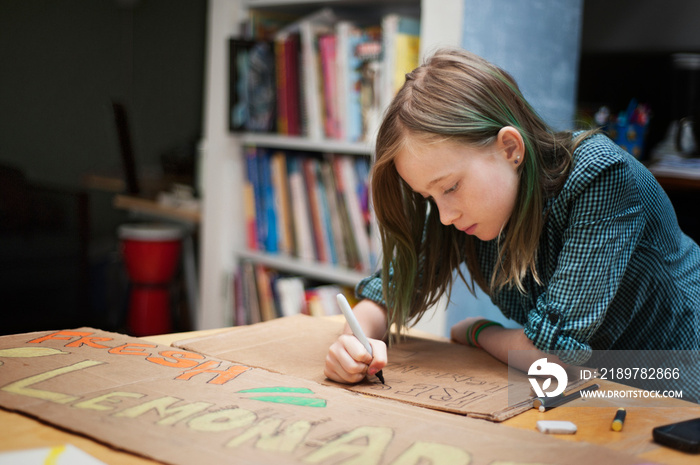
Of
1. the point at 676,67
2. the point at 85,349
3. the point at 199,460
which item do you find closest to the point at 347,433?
the point at 199,460

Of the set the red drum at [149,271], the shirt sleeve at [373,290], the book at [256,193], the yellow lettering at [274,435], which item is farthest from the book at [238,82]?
the yellow lettering at [274,435]

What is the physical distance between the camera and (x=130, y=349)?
94 centimetres

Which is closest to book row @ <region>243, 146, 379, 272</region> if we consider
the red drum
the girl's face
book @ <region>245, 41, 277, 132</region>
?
book @ <region>245, 41, 277, 132</region>

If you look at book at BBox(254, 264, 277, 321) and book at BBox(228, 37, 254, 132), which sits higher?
book at BBox(228, 37, 254, 132)

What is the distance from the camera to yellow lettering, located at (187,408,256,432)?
2.19 ft

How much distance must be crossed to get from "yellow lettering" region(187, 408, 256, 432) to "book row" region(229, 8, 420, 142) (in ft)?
4.30

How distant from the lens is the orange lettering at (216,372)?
2.72 ft

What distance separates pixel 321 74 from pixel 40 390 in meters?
1.53

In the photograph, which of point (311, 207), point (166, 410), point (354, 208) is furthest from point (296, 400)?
point (311, 207)

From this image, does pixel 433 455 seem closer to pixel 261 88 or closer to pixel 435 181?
pixel 435 181

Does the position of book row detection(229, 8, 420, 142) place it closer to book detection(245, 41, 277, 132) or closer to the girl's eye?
book detection(245, 41, 277, 132)

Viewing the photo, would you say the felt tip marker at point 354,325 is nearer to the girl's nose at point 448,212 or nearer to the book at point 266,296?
the girl's nose at point 448,212

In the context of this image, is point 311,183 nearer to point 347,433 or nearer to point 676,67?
point 676,67

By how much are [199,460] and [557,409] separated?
1.42 ft
